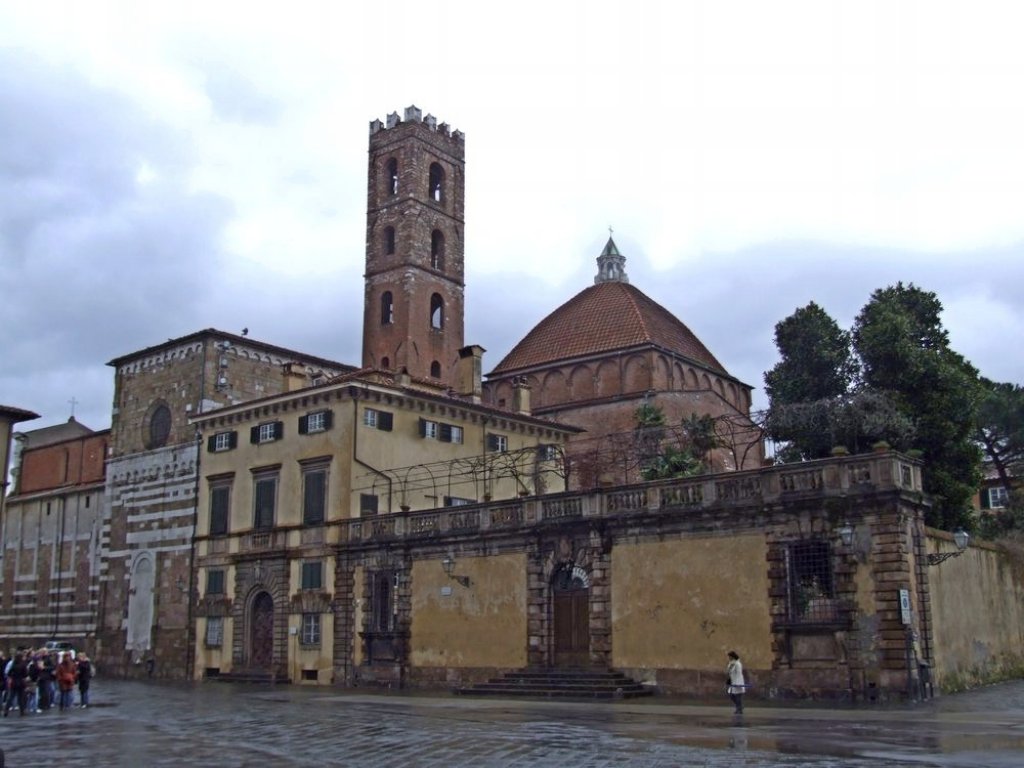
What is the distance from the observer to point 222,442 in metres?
44.1

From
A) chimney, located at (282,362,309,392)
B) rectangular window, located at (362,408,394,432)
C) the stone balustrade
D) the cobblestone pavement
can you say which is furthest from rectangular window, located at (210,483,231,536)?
the cobblestone pavement

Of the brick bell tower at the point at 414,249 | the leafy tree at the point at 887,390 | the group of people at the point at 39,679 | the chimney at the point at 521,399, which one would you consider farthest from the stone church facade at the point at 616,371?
the group of people at the point at 39,679

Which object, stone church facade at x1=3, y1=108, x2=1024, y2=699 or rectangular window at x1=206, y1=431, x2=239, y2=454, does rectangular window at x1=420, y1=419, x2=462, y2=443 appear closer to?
stone church facade at x1=3, y1=108, x2=1024, y2=699

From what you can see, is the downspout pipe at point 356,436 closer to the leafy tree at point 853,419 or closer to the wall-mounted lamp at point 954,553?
the leafy tree at point 853,419

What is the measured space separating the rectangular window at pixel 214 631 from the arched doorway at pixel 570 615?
16.6 m

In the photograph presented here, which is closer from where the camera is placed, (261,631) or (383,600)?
(383,600)

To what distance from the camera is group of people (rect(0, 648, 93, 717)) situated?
2645 centimetres

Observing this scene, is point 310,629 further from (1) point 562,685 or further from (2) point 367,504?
(1) point 562,685

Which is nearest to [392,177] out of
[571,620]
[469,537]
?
[469,537]

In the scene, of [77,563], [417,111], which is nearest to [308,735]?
[77,563]

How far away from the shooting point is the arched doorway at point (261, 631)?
133ft

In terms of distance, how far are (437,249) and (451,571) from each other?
3912 centimetres

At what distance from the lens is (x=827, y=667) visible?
26.1 m

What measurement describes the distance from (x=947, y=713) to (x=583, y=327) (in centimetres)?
4623
